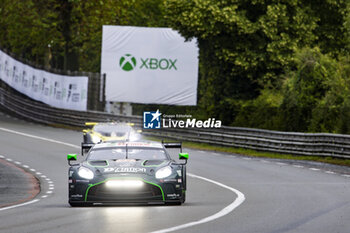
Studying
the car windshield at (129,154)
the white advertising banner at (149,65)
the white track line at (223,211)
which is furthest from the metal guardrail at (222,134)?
the car windshield at (129,154)

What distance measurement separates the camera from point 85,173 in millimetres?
14891

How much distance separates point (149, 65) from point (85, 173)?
34.3m

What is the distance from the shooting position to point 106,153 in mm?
16109

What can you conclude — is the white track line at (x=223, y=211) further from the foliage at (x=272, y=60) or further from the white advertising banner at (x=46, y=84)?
the white advertising banner at (x=46, y=84)

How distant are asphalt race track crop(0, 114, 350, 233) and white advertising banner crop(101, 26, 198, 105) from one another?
59.4ft

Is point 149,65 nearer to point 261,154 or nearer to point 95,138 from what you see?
point 261,154

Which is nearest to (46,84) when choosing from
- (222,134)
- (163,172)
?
(222,134)

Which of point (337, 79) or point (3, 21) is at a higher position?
point (3, 21)

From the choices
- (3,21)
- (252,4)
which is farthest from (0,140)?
(3,21)

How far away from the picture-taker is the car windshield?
15887mm

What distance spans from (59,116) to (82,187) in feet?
111

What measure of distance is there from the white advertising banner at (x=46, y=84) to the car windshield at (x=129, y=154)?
31.4m

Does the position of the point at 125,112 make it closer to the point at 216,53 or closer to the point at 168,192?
the point at 216,53

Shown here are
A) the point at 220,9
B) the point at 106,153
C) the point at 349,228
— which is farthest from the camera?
the point at 220,9
